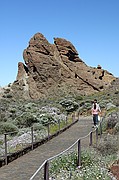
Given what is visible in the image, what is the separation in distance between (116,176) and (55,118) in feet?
52.6

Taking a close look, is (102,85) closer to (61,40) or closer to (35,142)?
(61,40)

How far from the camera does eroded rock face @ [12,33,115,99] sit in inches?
2761

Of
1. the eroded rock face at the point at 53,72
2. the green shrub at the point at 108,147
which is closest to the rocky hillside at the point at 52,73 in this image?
the eroded rock face at the point at 53,72

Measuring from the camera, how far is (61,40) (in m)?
75.2

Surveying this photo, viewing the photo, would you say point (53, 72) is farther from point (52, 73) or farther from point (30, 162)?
point (30, 162)

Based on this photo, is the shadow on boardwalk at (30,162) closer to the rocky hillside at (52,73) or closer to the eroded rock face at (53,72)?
the rocky hillside at (52,73)

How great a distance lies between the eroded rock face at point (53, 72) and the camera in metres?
70.1

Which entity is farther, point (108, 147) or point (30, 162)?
point (108, 147)

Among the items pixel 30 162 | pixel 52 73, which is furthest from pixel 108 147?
pixel 52 73

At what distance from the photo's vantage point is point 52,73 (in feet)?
231

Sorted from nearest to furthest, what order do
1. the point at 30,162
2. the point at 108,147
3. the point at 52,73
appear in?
the point at 30,162 < the point at 108,147 < the point at 52,73

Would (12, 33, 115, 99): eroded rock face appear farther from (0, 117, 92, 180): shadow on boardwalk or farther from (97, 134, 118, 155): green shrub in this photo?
(97, 134, 118, 155): green shrub

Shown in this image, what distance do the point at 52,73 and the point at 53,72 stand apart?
0.31 metres

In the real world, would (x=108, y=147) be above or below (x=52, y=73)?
below
